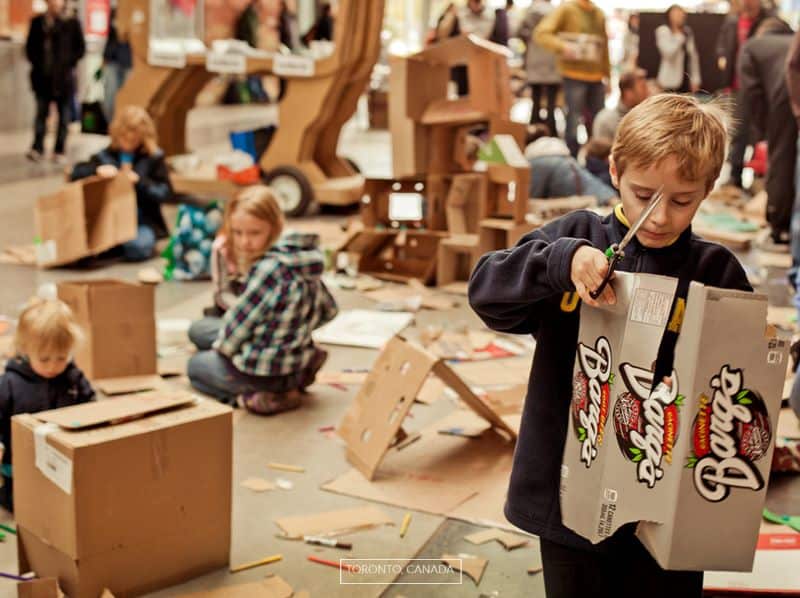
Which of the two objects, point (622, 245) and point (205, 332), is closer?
point (622, 245)

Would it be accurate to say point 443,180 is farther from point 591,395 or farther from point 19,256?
point 591,395

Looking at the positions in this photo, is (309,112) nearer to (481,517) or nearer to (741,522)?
(481,517)

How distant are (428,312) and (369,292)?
1.74ft

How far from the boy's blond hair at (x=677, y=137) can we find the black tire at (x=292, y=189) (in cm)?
681

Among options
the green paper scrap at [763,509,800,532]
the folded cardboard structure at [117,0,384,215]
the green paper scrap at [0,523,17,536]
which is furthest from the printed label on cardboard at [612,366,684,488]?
the folded cardboard structure at [117,0,384,215]

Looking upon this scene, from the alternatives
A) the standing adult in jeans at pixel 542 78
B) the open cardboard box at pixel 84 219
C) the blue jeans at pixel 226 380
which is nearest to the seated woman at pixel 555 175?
the open cardboard box at pixel 84 219

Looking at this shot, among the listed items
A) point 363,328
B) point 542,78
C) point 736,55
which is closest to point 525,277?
point 363,328

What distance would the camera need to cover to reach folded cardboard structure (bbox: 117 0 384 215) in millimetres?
8328

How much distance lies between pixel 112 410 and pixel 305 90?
598 centimetres

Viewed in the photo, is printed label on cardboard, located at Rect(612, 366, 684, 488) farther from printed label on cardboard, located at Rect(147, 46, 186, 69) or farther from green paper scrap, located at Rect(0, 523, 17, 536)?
printed label on cardboard, located at Rect(147, 46, 186, 69)

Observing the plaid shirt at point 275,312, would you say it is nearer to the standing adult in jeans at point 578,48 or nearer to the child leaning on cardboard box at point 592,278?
the child leaning on cardboard box at point 592,278

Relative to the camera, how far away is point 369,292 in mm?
6477

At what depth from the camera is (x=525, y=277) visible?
194cm

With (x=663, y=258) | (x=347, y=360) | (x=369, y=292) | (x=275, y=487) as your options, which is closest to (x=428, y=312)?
(x=369, y=292)
